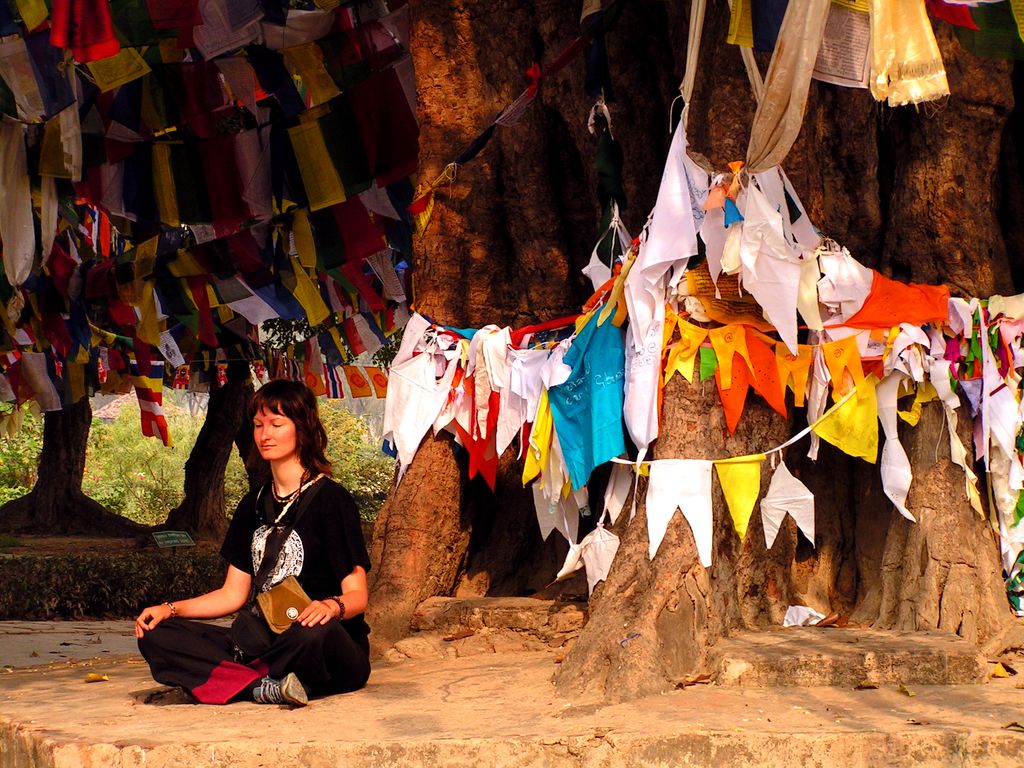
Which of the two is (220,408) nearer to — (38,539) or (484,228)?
(38,539)

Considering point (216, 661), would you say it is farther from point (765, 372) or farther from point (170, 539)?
point (170, 539)

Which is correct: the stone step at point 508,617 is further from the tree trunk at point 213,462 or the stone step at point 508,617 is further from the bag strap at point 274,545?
the tree trunk at point 213,462

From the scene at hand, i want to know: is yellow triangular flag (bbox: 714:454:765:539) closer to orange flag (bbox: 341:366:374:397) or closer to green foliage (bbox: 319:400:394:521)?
orange flag (bbox: 341:366:374:397)

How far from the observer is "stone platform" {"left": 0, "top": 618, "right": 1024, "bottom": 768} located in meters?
3.98

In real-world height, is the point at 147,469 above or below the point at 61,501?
above

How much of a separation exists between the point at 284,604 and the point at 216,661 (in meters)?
0.32

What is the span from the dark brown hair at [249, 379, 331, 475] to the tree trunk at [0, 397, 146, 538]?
12.7 m

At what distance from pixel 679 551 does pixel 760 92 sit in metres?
1.79

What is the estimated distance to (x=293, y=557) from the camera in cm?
488

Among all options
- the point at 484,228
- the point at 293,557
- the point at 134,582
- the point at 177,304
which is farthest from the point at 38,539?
the point at 293,557

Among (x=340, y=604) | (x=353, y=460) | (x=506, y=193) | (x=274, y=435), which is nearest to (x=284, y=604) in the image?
(x=340, y=604)

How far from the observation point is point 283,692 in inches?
182

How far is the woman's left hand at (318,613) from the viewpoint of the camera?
15.1 ft

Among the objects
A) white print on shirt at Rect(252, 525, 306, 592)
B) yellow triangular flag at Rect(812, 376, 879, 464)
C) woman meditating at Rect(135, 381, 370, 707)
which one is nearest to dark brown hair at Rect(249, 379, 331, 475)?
woman meditating at Rect(135, 381, 370, 707)
